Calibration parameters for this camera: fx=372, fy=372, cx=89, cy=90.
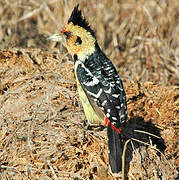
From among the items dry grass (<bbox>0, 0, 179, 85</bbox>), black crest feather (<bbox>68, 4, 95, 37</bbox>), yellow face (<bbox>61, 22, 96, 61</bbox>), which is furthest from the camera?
dry grass (<bbox>0, 0, 179, 85</bbox>)

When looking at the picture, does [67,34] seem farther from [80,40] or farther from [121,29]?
[121,29]

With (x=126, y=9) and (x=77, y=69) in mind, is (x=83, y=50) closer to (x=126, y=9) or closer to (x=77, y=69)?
(x=77, y=69)

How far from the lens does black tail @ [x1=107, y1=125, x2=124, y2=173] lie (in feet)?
11.5

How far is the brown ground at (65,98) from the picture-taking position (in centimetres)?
356

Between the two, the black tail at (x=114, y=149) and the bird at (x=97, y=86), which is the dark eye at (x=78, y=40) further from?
the black tail at (x=114, y=149)

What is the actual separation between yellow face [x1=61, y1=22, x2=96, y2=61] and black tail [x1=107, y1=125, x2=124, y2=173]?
98 cm

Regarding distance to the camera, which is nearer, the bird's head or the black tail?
the black tail

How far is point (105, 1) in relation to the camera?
7.42 metres

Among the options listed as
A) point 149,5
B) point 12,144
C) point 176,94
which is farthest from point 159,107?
point 149,5

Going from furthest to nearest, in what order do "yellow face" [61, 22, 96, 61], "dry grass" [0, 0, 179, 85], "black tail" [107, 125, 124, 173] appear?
"dry grass" [0, 0, 179, 85]
"yellow face" [61, 22, 96, 61]
"black tail" [107, 125, 124, 173]

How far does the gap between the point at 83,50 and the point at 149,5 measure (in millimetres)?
3559

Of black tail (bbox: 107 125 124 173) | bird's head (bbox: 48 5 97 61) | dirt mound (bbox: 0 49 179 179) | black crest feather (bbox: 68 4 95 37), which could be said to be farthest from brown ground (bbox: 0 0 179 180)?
black crest feather (bbox: 68 4 95 37)

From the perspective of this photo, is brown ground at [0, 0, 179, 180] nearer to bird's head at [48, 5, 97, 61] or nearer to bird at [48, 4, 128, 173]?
bird at [48, 4, 128, 173]

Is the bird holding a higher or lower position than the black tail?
higher
